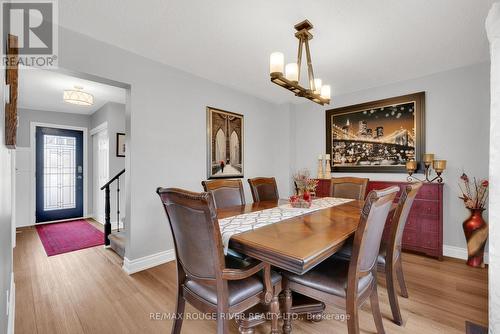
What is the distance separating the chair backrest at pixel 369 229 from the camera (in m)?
1.21

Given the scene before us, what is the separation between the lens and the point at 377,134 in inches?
141

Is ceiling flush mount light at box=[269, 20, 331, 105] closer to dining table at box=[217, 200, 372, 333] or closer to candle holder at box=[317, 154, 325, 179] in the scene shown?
dining table at box=[217, 200, 372, 333]

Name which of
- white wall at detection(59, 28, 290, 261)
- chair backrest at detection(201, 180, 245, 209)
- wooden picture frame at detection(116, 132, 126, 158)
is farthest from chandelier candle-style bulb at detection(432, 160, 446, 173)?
wooden picture frame at detection(116, 132, 126, 158)

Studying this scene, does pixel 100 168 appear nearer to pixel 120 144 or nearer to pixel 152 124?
pixel 120 144

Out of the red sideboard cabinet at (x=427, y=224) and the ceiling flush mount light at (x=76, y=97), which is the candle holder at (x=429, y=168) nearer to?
the red sideboard cabinet at (x=427, y=224)

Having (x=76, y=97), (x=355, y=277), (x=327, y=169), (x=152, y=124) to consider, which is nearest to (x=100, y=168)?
(x=76, y=97)

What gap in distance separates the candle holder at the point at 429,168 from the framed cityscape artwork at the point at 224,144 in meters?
2.53

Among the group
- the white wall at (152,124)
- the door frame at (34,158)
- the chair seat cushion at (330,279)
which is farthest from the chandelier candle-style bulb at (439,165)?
the door frame at (34,158)

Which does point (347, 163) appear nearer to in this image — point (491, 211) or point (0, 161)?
point (491, 211)

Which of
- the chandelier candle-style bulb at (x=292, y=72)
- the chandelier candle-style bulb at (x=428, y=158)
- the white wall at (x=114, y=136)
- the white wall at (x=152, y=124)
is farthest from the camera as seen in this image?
the white wall at (x=114, y=136)

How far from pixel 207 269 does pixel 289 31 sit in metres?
2.17

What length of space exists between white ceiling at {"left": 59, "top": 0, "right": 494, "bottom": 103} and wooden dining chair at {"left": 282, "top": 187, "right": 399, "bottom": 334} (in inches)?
62.3

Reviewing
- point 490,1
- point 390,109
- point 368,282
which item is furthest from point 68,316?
point 390,109

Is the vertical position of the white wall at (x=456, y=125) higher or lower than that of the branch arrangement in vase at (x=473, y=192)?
higher
